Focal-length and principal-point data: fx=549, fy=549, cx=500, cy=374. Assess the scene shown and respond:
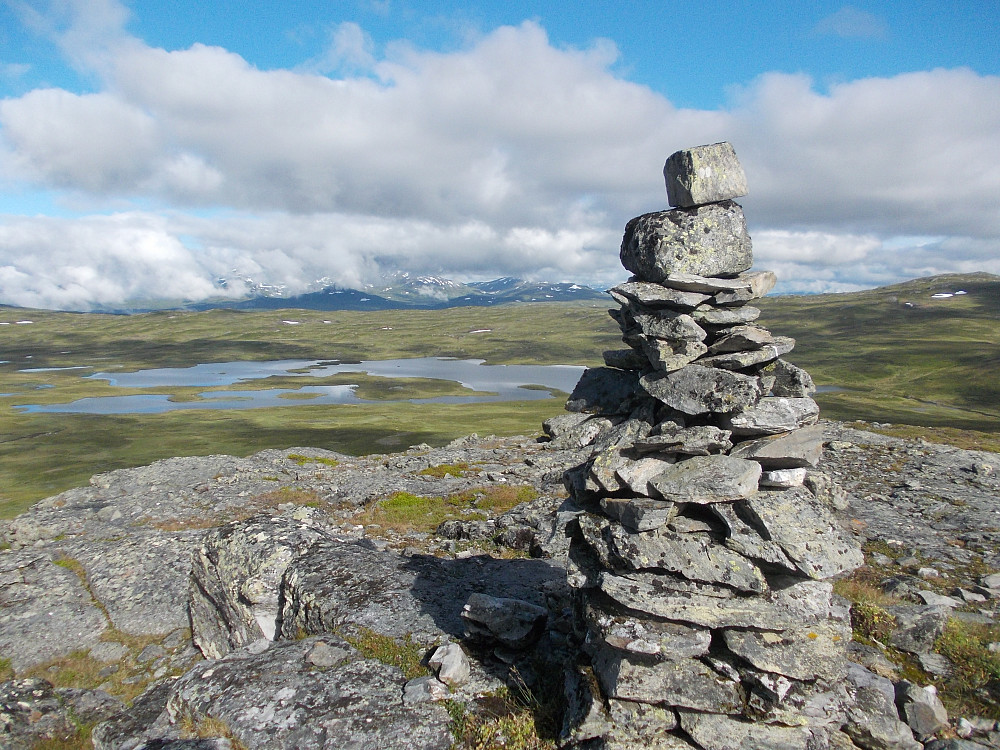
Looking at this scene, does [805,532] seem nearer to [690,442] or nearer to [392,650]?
[690,442]

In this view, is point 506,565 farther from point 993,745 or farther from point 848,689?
point 993,745

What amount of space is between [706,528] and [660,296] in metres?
5.56

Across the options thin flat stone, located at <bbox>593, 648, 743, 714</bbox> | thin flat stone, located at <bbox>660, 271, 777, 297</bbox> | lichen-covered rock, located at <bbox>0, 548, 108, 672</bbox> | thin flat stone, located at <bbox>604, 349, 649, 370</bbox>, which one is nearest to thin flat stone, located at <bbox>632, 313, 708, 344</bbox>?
thin flat stone, located at <bbox>660, 271, 777, 297</bbox>

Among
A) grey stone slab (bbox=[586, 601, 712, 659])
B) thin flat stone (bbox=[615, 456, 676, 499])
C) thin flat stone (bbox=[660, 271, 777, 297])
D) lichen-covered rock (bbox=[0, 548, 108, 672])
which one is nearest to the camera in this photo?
grey stone slab (bbox=[586, 601, 712, 659])

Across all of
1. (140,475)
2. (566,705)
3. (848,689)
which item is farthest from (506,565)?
(140,475)

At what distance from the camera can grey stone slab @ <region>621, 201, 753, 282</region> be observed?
13.7 m

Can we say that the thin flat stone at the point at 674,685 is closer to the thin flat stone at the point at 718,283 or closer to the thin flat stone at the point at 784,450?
the thin flat stone at the point at 784,450

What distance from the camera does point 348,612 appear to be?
574 inches

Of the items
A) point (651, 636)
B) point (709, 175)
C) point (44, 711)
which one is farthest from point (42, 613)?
point (709, 175)

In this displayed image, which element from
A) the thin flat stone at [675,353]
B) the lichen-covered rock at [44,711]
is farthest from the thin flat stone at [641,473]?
the lichen-covered rock at [44,711]

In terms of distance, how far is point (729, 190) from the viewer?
547 inches

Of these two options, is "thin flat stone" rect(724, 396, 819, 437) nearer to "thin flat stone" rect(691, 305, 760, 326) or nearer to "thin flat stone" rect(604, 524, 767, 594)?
"thin flat stone" rect(691, 305, 760, 326)

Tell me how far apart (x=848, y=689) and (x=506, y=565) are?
11365mm

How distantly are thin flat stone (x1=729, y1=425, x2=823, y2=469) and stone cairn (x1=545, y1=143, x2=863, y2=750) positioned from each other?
1.3 inches
